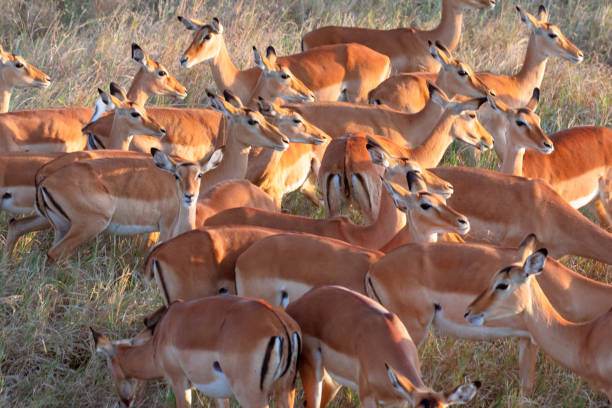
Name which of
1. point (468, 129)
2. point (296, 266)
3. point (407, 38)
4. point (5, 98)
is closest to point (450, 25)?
point (407, 38)

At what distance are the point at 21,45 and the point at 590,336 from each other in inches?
275

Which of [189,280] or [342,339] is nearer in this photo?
[342,339]

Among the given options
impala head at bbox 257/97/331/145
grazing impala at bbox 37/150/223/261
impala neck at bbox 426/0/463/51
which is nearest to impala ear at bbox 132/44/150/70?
impala head at bbox 257/97/331/145

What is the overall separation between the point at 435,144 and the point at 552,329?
108 inches

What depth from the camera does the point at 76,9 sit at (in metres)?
11.1

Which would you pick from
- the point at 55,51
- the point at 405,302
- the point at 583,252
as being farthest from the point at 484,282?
the point at 55,51

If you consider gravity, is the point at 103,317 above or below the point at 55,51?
above

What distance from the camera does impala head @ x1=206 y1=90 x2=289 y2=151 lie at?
675cm

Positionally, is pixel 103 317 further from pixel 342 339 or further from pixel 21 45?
pixel 21 45

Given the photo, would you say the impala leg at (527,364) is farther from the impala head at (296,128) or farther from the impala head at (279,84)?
the impala head at (279,84)

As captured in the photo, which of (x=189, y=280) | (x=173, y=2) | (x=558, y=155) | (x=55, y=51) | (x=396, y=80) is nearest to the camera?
(x=189, y=280)

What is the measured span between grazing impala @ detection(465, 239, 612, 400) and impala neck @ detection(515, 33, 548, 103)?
430 cm

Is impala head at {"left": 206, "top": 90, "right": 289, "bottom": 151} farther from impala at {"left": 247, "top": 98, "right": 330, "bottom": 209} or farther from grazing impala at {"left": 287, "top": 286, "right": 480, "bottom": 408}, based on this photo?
grazing impala at {"left": 287, "top": 286, "right": 480, "bottom": 408}

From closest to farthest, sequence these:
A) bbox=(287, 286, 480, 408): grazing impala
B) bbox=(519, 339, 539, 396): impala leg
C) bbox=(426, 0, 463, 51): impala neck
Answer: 1. bbox=(287, 286, 480, 408): grazing impala
2. bbox=(519, 339, 539, 396): impala leg
3. bbox=(426, 0, 463, 51): impala neck
